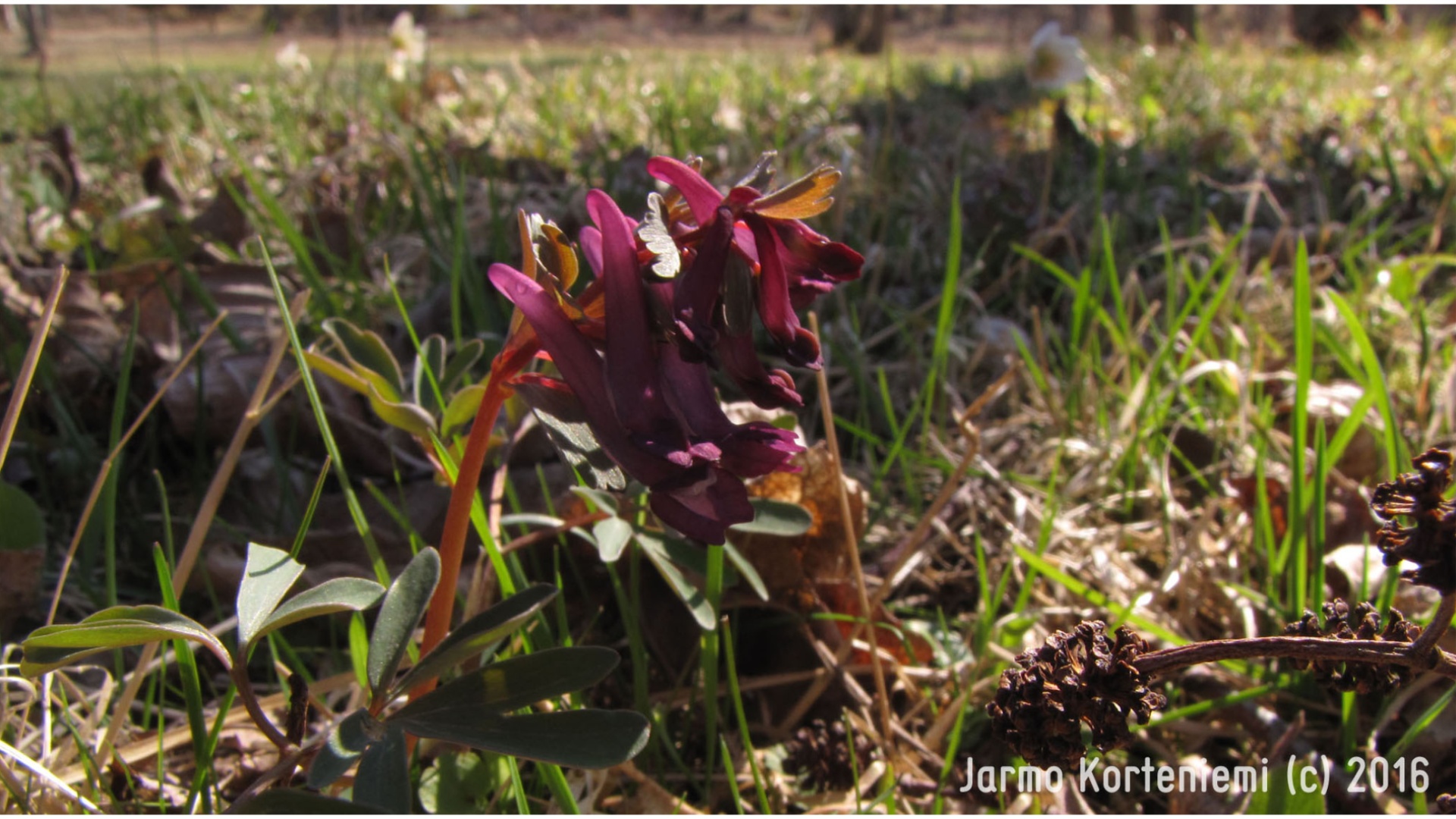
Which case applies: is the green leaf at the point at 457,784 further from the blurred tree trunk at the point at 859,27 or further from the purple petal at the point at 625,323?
the blurred tree trunk at the point at 859,27

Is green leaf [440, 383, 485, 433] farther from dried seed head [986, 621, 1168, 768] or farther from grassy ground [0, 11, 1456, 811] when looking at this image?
dried seed head [986, 621, 1168, 768]

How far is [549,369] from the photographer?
905 mm

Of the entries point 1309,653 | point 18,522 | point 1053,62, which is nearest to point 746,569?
point 1309,653

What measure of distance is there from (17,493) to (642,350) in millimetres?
1027

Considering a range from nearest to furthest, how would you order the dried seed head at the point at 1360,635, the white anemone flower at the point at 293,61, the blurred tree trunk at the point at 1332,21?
the dried seed head at the point at 1360,635, the white anemone flower at the point at 293,61, the blurred tree trunk at the point at 1332,21

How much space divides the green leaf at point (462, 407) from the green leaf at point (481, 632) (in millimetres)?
263

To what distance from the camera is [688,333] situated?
0.68m

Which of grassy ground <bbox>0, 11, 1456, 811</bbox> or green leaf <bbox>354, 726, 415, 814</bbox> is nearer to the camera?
green leaf <bbox>354, 726, 415, 814</bbox>

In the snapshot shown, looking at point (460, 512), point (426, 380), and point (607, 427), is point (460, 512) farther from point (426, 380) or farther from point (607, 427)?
point (426, 380)

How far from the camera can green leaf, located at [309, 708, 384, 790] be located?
0.69 m

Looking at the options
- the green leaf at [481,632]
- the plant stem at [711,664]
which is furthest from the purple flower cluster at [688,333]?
the plant stem at [711,664]

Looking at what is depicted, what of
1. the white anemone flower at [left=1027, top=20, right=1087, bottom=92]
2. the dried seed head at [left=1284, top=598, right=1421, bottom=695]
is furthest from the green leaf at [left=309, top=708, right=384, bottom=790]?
the white anemone flower at [left=1027, top=20, right=1087, bottom=92]

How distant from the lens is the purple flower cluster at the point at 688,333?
0.69m

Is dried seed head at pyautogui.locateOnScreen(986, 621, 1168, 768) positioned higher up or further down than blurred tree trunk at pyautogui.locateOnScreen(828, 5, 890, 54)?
further down
